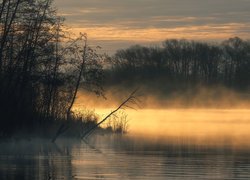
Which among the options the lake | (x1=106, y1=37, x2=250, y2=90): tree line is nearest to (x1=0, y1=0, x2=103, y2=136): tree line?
the lake

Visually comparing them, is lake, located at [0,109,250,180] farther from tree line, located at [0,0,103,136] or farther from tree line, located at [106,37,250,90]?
tree line, located at [106,37,250,90]

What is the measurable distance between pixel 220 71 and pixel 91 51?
76108 mm

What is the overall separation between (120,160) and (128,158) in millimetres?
923

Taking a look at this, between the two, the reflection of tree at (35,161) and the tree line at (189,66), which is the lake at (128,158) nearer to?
the reflection of tree at (35,161)

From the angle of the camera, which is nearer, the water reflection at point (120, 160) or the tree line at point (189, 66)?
the water reflection at point (120, 160)

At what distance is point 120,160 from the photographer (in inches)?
1310

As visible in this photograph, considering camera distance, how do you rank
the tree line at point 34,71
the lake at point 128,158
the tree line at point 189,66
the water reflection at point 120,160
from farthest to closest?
the tree line at point 189,66, the tree line at point 34,71, the lake at point 128,158, the water reflection at point 120,160

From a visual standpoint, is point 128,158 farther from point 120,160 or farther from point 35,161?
point 35,161

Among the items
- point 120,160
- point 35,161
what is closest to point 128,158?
point 120,160

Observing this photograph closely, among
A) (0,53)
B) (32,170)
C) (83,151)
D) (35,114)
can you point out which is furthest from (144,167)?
(35,114)

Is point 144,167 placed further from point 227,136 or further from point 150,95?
point 150,95

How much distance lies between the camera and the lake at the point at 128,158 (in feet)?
90.9

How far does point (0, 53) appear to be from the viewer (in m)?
42.0

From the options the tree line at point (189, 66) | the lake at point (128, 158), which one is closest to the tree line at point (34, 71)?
the lake at point (128, 158)
